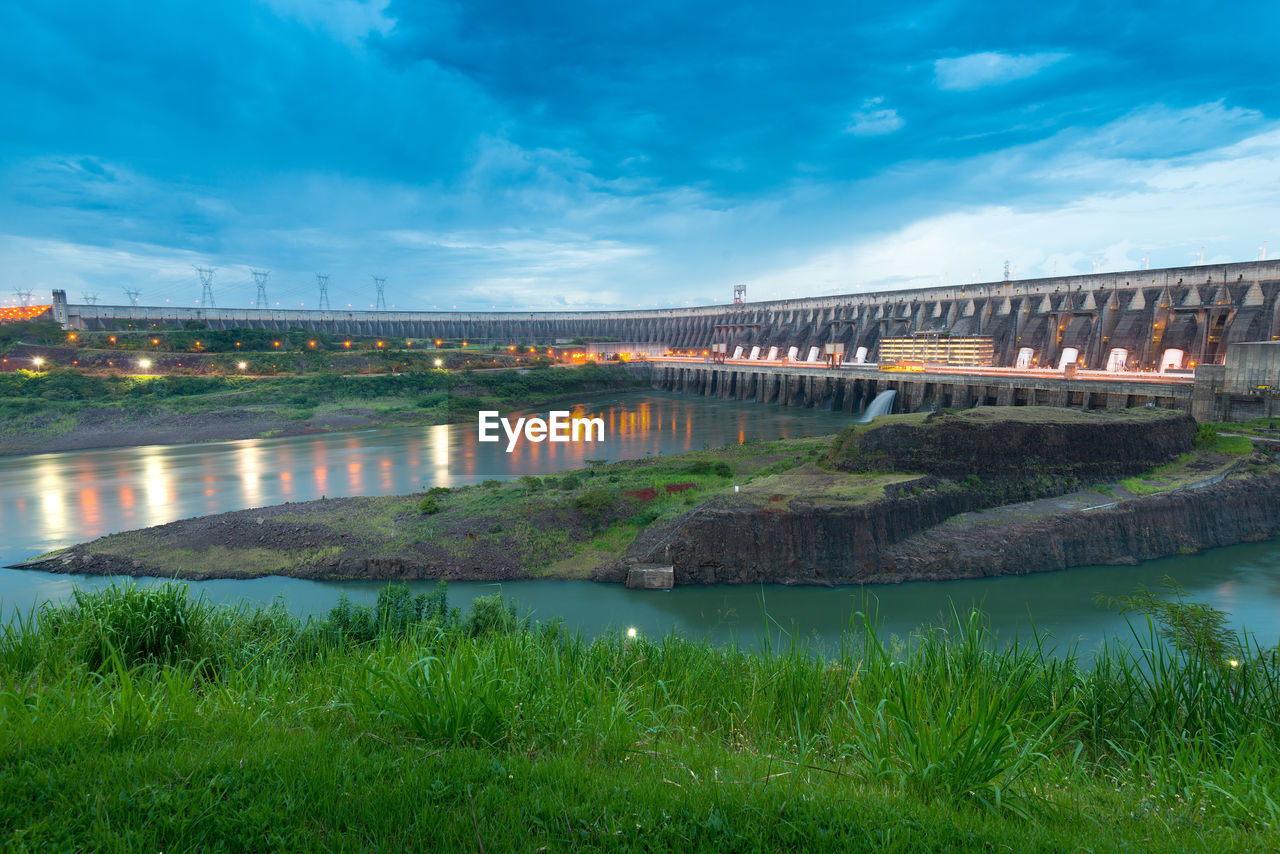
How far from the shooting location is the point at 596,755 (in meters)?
5.02

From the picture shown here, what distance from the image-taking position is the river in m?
16.7

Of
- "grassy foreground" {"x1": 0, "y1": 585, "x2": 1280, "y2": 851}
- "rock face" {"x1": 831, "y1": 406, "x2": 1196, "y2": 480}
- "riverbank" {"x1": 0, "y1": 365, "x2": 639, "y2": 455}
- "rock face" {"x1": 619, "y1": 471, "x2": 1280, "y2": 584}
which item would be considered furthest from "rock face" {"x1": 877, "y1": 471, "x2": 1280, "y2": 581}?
"riverbank" {"x1": 0, "y1": 365, "x2": 639, "y2": 455}

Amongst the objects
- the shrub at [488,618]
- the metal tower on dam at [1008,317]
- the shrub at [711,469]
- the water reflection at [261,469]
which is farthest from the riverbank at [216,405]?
the shrub at [488,618]

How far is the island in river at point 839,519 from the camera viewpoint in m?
18.7

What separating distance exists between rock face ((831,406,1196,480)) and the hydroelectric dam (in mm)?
13174

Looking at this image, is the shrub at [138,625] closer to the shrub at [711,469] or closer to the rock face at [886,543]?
the rock face at [886,543]

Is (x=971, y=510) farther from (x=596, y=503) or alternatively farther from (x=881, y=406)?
(x=881, y=406)

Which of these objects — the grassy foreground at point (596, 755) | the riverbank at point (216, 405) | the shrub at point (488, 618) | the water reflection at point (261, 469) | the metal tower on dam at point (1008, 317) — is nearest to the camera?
the grassy foreground at point (596, 755)

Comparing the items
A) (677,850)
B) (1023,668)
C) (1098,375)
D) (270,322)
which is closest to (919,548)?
(1023,668)

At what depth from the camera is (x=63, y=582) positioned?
63.2 feet

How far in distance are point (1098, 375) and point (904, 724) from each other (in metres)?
46.3

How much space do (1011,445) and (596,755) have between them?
2181 centimetres

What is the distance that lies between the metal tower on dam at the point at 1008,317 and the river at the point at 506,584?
17.8m

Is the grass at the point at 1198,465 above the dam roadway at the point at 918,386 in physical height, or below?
below
